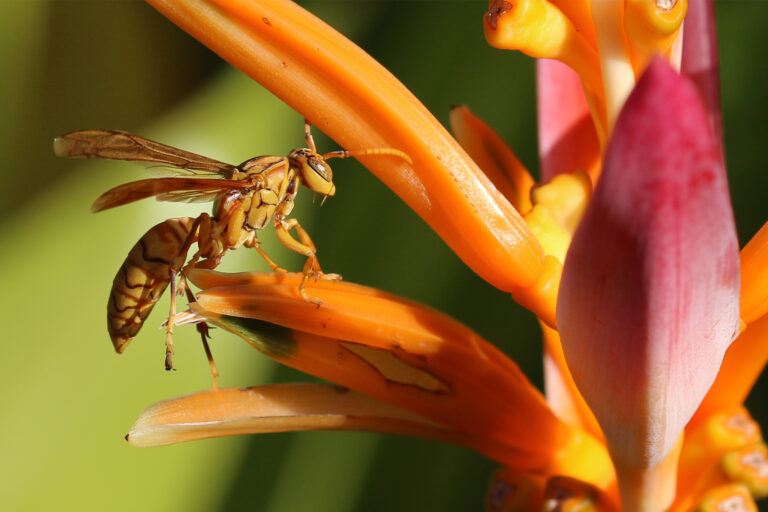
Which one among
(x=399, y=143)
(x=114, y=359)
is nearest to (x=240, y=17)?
(x=399, y=143)

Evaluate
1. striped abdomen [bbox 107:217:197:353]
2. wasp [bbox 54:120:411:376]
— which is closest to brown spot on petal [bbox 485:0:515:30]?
wasp [bbox 54:120:411:376]

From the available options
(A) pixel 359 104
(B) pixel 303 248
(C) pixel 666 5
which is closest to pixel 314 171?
(B) pixel 303 248

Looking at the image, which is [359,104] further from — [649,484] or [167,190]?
[649,484]

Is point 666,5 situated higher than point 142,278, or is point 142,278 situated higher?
point 666,5

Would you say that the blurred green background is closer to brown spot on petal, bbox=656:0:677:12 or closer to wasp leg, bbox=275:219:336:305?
wasp leg, bbox=275:219:336:305

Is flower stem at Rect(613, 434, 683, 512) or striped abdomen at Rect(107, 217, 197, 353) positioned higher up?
striped abdomen at Rect(107, 217, 197, 353)

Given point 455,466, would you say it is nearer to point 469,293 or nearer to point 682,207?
point 469,293
